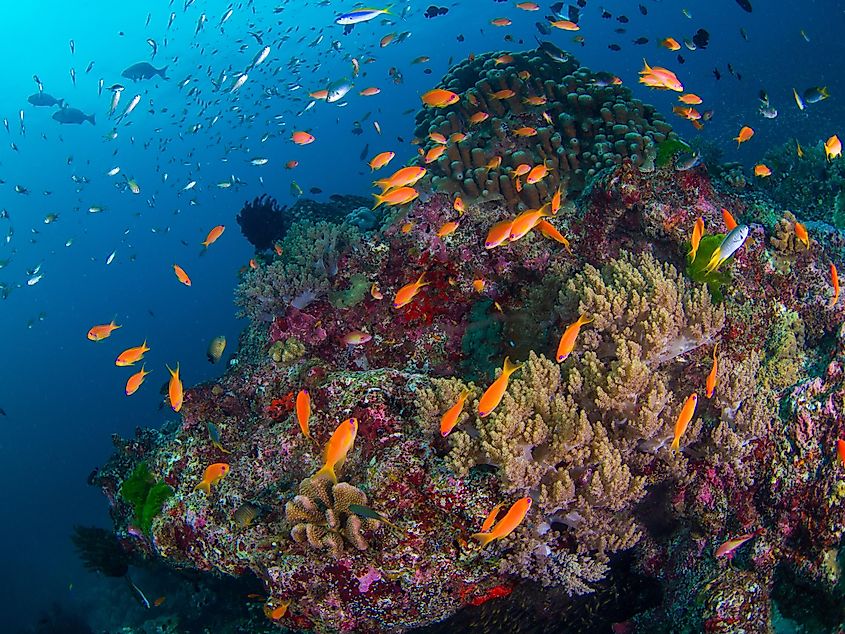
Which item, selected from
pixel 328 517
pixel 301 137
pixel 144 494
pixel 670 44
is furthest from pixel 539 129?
pixel 144 494

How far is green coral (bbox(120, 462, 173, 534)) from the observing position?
5.45m

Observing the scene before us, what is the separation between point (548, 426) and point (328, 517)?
193 cm

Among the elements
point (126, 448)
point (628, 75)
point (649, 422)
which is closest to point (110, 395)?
point (126, 448)

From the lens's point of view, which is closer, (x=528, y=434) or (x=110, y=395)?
(x=528, y=434)

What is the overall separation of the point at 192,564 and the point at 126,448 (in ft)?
8.08

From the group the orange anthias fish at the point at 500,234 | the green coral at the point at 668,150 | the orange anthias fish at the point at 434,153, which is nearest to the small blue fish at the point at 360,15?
the orange anthias fish at the point at 434,153

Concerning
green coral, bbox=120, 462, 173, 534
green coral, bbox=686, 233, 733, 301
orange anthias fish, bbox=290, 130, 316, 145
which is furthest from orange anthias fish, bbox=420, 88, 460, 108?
green coral, bbox=120, 462, 173, 534

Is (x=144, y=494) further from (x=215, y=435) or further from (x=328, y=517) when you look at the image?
(x=328, y=517)

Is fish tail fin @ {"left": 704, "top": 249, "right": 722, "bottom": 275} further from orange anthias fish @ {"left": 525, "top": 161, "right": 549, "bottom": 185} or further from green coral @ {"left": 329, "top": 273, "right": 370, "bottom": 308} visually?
green coral @ {"left": 329, "top": 273, "right": 370, "bottom": 308}

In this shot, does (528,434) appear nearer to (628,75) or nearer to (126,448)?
(126,448)

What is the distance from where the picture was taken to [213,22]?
63062 millimetres

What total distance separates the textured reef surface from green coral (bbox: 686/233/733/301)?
0.03m

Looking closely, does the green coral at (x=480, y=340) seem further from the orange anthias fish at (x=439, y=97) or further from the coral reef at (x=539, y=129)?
the orange anthias fish at (x=439, y=97)

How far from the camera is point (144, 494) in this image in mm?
5949
